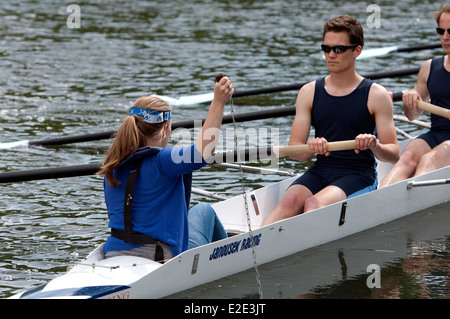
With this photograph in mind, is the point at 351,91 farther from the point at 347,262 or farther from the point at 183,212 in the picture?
the point at 183,212

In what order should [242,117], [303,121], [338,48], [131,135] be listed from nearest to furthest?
[131,135] → [338,48] → [303,121] → [242,117]

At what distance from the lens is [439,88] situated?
967cm

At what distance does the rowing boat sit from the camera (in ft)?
20.4

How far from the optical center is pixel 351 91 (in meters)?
8.13

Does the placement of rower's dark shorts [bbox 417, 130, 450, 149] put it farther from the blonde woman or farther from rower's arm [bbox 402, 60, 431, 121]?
the blonde woman

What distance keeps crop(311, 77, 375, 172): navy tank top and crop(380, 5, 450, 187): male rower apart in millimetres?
1125

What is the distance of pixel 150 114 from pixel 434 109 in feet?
13.3

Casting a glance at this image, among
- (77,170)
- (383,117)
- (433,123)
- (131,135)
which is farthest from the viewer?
(433,123)

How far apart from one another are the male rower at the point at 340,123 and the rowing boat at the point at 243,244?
0.21m
